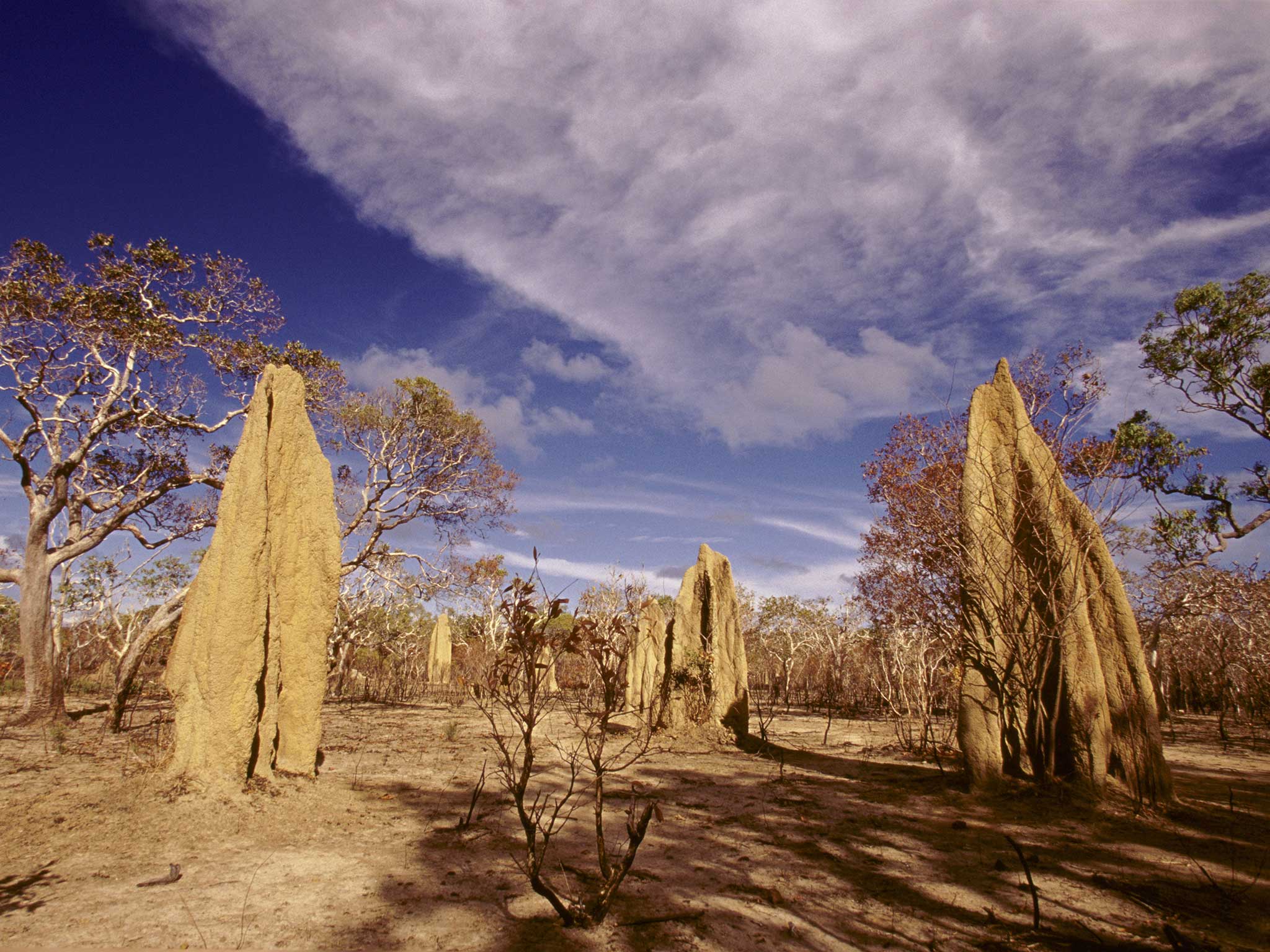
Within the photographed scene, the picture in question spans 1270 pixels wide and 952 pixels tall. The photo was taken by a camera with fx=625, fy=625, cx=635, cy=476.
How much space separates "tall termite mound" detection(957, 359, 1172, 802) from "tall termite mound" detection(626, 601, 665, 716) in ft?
25.4

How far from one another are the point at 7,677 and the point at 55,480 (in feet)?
40.9

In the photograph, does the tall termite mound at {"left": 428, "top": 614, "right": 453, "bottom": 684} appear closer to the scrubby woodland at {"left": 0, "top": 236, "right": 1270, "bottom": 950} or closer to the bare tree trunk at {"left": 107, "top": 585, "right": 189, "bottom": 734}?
the scrubby woodland at {"left": 0, "top": 236, "right": 1270, "bottom": 950}

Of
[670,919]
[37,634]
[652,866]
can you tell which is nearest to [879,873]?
[652,866]

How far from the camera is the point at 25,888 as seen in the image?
4.26 meters

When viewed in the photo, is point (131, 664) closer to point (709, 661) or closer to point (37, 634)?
point (37, 634)

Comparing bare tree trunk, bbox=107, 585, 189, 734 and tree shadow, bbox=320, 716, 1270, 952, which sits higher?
bare tree trunk, bbox=107, 585, 189, 734

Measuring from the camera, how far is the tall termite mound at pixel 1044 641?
21.6 feet

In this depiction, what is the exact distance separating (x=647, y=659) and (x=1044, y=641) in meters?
9.84

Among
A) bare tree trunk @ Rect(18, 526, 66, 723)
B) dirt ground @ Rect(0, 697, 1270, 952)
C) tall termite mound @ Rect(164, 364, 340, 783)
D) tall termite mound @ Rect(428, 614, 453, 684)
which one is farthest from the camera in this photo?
tall termite mound @ Rect(428, 614, 453, 684)

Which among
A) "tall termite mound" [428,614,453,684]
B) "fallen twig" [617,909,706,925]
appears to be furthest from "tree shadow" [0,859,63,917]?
"tall termite mound" [428,614,453,684]

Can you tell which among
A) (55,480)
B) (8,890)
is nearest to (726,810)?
(8,890)

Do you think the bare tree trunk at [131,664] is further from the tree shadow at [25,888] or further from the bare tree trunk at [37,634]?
the tree shadow at [25,888]

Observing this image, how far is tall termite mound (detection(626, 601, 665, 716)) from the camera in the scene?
14.5 meters

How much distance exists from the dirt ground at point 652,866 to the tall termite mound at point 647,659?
5977mm
